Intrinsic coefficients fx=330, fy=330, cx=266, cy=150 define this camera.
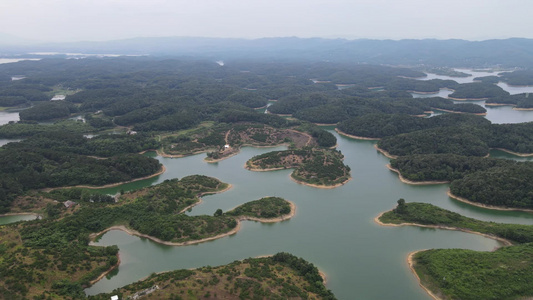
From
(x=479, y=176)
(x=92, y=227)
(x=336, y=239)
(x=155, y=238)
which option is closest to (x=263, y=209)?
(x=336, y=239)

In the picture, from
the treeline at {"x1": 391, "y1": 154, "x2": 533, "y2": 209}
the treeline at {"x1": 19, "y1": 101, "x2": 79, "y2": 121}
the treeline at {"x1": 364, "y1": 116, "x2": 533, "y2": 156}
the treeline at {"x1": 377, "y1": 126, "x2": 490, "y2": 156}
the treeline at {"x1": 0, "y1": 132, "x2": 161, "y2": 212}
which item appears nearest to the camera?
the treeline at {"x1": 391, "y1": 154, "x2": 533, "y2": 209}

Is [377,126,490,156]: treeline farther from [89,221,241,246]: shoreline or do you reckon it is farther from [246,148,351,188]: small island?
[89,221,241,246]: shoreline

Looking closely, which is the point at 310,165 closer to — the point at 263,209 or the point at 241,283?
the point at 263,209

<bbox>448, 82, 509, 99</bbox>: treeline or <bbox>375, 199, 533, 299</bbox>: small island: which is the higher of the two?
<bbox>448, 82, 509, 99</bbox>: treeline

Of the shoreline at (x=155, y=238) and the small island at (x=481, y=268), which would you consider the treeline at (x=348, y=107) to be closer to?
the small island at (x=481, y=268)

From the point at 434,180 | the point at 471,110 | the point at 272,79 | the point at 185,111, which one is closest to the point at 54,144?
the point at 185,111

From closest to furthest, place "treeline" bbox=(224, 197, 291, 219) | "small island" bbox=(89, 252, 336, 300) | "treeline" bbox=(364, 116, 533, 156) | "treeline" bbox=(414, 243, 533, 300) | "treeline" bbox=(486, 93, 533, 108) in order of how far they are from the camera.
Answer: "small island" bbox=(89, 252, 336, 300)
"treeline" bbox=(414, 243, 533, 300)
"treeline" bbox=(224, 197, 291, 219)
"treeline" bbox=(364, 116, 533, 156)
"treeline" bbox=(486, 93, 533, 108)

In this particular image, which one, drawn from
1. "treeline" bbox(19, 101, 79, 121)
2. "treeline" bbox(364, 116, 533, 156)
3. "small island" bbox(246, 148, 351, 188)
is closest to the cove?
"small island" bbox(246, 148, 351, 188)
